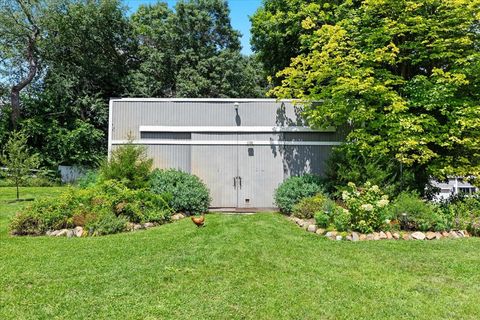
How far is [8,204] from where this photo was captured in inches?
423

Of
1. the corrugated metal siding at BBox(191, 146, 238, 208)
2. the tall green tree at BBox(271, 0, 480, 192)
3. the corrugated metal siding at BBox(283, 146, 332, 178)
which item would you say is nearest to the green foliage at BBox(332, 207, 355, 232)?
the tall green tree at BBox(271, 0, 480, 192)

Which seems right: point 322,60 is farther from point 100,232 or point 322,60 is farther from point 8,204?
point 8,204

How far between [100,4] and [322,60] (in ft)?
57.4

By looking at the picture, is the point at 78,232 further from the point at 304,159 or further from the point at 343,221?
the point at 304,159

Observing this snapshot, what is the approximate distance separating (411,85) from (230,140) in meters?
5.07

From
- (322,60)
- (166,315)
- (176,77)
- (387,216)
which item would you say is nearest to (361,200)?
(387,216)

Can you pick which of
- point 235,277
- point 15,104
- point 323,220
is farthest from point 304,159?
point 15,104

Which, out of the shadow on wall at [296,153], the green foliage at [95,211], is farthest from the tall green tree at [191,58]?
the green foliage at [95,211]

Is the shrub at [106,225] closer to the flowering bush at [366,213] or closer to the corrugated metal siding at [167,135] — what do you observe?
the corrugated metal siding at [167,135]

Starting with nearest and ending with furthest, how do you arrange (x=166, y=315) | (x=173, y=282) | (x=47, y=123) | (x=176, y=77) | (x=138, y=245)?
(x=166, y=315)
(x=173, y=282)
(x=138, y=245)
(x=47, y=123)
(x=176, y=77)

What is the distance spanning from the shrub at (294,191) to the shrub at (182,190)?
202 centimetres

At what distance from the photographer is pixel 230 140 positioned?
414 inches

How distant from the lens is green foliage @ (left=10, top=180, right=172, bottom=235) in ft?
23.6

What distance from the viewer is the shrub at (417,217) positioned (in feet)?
22.9
